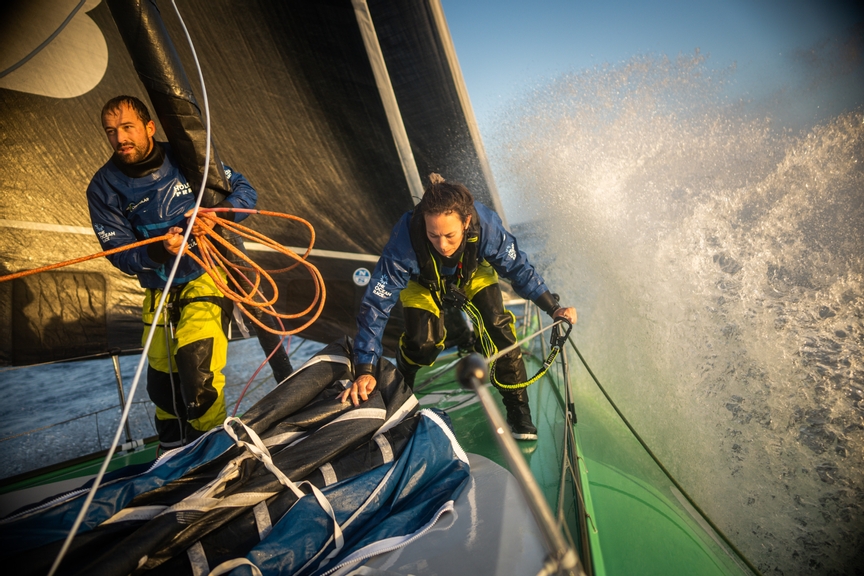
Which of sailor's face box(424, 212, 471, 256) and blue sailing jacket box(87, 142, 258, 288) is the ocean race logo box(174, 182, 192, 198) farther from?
sailor's face box(424, 212, 471, 256)

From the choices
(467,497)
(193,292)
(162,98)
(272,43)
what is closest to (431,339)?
(467,497)

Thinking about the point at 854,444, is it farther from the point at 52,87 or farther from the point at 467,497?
the point at 52,87

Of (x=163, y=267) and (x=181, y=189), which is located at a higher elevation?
(x=181, y=189)

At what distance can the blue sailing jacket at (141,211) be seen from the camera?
192cm

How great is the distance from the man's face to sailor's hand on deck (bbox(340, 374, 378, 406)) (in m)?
1.39

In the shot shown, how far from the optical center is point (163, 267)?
2033 millimetres

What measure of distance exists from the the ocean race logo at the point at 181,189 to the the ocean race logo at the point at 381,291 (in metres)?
1.01

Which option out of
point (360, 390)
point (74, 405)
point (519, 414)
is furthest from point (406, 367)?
point (74, 405)

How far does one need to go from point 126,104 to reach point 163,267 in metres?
0.70

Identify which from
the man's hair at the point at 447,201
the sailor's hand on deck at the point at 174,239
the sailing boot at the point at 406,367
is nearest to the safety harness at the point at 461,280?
the man's hair at the point at 447,201

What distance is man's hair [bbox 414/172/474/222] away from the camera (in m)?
1.75

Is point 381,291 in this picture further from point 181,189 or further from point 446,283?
point 181,189

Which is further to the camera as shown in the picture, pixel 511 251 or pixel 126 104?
pixel 511 251

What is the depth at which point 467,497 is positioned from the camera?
140cm
